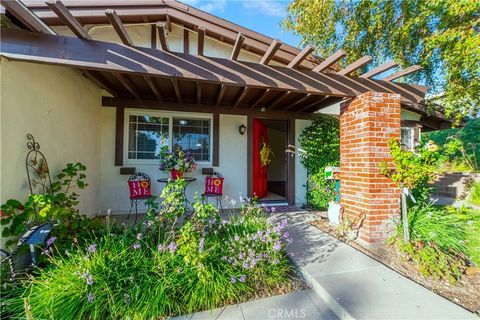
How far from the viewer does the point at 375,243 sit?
9.23 feet

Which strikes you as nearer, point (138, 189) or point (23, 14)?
point (23, 14)

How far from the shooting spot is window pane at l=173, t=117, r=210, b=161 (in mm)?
4758

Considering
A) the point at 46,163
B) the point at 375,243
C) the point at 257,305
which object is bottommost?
the point at 257,305

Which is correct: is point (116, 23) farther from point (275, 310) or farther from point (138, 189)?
point (275, 310)

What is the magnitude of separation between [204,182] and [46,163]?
8.87 ft

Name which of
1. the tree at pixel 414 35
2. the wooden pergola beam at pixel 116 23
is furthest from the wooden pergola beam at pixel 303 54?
the tree at pixel 414 35

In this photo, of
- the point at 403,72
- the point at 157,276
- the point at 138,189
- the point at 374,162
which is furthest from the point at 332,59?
the point at 138,189

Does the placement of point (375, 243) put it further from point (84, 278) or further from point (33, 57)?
point (33, 57)

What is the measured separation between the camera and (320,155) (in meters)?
4.99

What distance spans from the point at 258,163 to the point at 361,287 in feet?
12.0

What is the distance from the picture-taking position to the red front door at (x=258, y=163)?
17.0 feet

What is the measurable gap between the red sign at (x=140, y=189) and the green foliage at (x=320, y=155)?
3494 mm

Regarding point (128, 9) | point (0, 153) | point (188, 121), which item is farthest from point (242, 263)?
point (128, 9)

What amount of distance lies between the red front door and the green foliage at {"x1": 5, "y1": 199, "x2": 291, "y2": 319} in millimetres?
2796
